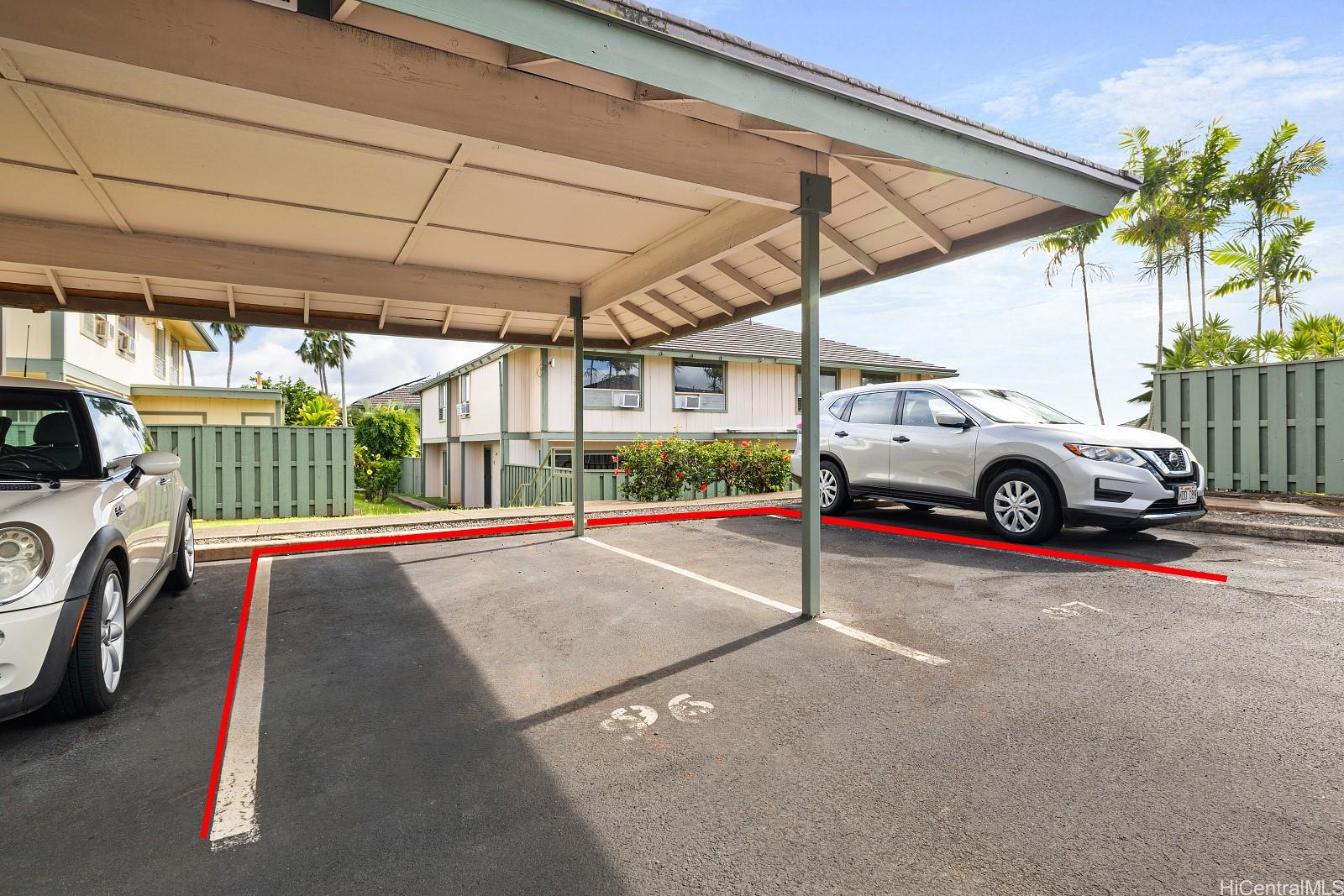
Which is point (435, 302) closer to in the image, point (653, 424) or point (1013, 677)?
point (1013, 677)

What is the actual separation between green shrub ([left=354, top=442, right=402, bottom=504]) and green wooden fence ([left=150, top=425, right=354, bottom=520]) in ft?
49.0

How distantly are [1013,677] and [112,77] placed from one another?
19.5 feet

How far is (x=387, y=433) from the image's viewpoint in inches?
1158

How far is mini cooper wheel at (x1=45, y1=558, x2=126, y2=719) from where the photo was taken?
3.13 m

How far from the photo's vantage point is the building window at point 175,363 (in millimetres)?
21109

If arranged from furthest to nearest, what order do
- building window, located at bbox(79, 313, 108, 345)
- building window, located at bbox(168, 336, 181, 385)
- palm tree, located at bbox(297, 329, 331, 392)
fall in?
palm tree, located at bbox(297, 329, 331, 392) → building window, located at bbox(168, 336, 181, 385) → building window, located at bbox(79, 313, 108, 345)

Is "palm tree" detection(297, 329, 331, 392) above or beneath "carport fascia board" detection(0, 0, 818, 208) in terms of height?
above

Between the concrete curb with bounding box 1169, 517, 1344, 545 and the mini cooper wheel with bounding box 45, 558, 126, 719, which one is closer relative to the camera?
the mini cooper wheel with bounding box 45, 558, 126, 719

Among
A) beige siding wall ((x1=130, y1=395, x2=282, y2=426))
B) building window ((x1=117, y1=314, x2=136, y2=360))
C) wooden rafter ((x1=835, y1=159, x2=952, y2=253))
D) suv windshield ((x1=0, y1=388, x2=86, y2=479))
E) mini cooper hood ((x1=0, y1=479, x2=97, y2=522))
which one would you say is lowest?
mini cooper hood ((x1=0, y1=479, x2=97, y2=522))

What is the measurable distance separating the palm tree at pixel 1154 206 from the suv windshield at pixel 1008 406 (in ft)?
55.0

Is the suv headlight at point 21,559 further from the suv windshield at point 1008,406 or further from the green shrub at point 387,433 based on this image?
the green shrub at point 387,433

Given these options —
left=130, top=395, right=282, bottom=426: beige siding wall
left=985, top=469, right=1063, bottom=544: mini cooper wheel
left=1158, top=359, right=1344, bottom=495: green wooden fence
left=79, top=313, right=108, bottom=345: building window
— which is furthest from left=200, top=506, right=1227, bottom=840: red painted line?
left=130, top=395, right=282, bottom=426: beige siding wall

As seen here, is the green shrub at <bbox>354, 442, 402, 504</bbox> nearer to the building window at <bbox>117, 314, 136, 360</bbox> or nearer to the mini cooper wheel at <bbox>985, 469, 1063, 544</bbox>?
the building window at <bbox>117, 314, 136, 360</bbox>

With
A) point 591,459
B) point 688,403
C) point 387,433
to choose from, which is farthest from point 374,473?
point 688,403
